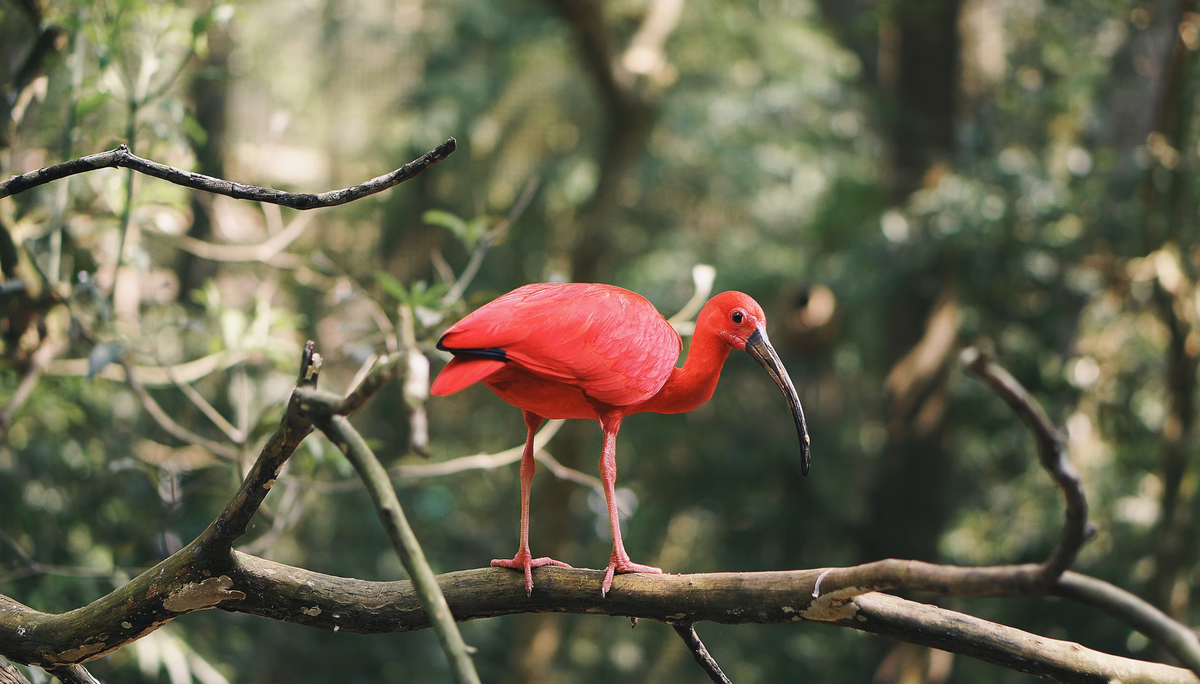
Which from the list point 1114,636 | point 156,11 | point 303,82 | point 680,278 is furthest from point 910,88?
point 303,82

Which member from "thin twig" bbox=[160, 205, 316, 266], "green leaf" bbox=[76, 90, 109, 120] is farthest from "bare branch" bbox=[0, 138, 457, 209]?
"thin twig" bbox=[160, 205, 316, 266]

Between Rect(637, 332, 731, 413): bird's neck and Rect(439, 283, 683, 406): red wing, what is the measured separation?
6 cm

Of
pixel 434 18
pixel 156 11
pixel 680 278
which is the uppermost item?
pixel 434 18

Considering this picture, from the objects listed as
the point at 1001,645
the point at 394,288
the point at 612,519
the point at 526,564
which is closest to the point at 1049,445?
the point at 1001,645

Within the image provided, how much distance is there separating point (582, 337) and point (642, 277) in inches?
284

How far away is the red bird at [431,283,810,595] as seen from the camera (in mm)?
1677

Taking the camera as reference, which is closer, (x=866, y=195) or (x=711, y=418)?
(x=866, y=195)

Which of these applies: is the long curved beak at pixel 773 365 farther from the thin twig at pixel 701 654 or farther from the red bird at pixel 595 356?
the thin twig at pixel 701 654

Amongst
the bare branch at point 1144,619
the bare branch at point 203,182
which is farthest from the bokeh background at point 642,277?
the bare branch at point 1144,619

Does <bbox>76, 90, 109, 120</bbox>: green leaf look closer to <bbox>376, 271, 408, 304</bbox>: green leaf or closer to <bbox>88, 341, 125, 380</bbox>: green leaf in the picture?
<bbox>88, 341, 125, 380</bbox>: green leaf

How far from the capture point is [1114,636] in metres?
6.12

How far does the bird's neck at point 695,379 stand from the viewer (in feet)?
6.33

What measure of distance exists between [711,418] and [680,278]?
1.67 m

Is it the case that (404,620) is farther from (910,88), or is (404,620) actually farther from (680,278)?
(680,278)
